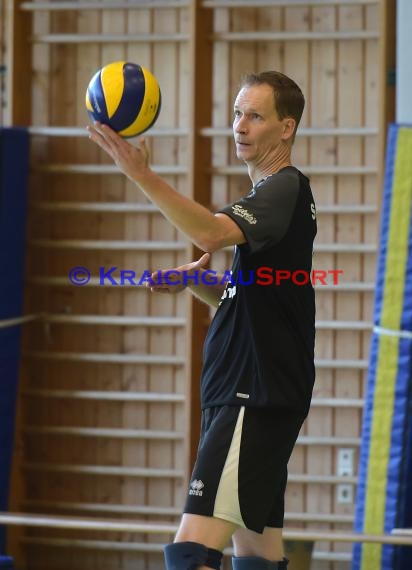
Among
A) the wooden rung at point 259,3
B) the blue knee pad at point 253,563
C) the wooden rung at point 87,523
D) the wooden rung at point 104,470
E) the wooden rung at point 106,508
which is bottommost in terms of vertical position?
the wooden rung at point 106,508

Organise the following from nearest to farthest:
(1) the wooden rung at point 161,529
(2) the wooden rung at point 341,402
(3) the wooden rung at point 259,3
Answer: (1) the wooden rung at point 161,529
(2) the wooden rung at point 341,402
(3) the wooden rung at point 259,3

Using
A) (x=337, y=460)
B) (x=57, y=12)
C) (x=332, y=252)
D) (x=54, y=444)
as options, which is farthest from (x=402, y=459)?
(x=57, y=12)

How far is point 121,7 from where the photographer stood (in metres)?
6.30

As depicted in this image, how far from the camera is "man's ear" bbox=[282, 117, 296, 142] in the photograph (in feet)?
9.41

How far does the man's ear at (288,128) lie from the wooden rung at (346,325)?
10.3 ft

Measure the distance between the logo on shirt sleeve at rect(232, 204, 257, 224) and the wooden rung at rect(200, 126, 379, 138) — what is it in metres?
3.46

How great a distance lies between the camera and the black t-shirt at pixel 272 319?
8.94 feet

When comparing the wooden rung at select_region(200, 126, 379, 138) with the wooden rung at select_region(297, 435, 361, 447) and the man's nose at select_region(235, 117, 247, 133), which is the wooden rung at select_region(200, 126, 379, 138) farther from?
the man's nose at select_region(235, 117, 247, 133)

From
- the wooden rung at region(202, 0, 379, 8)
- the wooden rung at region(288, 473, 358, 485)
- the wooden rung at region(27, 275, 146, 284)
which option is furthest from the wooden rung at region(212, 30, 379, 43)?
the wooden rung at region(288, 473, 358, 485)

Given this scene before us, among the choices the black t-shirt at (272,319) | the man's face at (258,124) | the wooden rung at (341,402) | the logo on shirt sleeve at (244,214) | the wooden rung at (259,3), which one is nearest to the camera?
A: the logo on shirt sleeve at (244,214)

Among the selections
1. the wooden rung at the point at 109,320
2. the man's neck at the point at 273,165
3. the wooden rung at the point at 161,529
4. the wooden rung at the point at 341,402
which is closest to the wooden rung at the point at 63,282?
the wooden rung at the point at 109,320

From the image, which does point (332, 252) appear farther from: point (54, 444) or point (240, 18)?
point (54, 444)

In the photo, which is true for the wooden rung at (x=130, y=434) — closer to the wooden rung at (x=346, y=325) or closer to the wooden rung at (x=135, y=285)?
the wooden rung at (x=346, y=325)

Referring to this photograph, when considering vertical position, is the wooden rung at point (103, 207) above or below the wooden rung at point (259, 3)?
below
